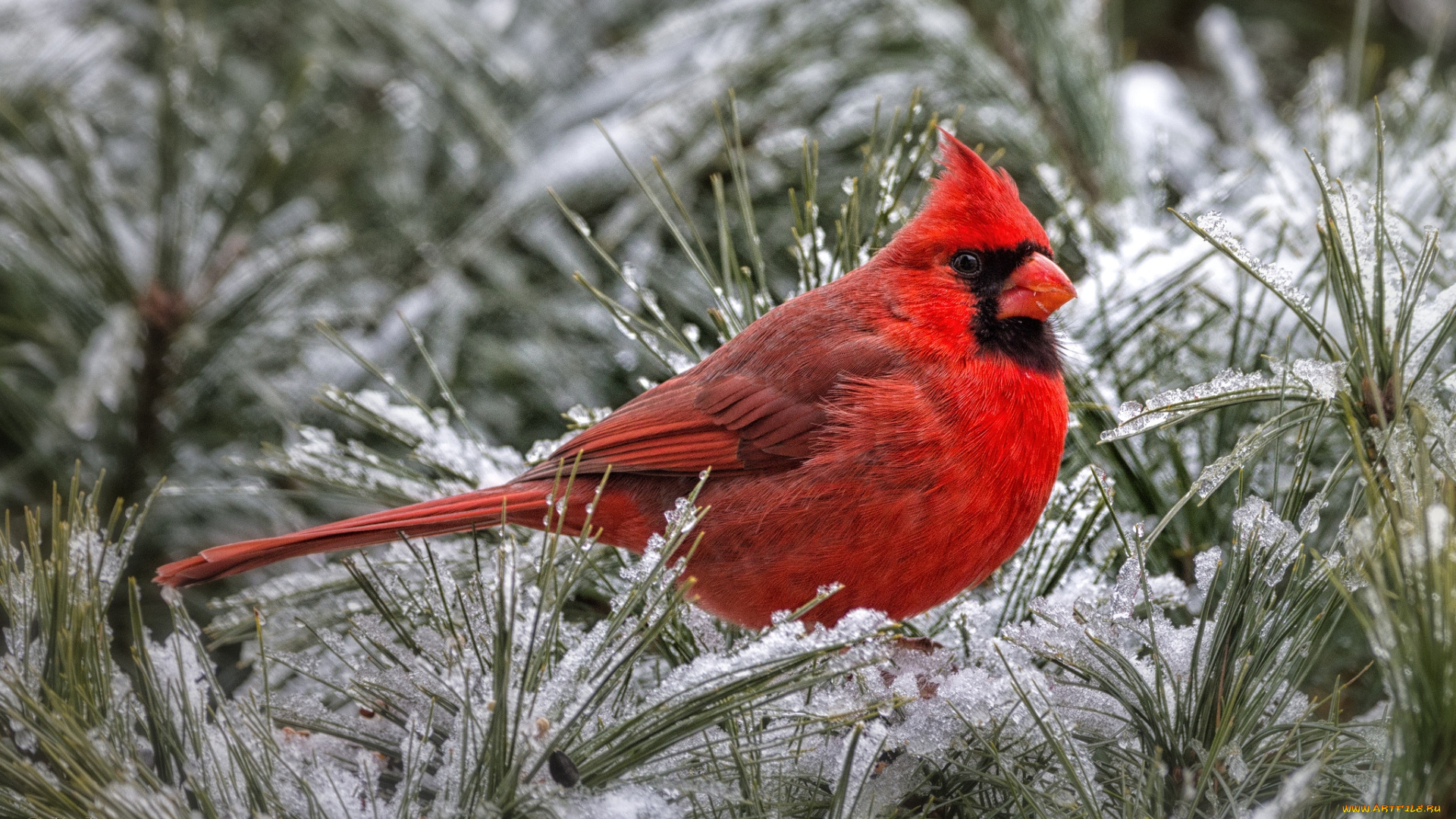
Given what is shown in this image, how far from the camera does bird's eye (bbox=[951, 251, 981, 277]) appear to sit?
178 cm

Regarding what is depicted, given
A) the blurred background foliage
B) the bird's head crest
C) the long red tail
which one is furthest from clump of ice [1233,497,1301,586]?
the blurred background foliage

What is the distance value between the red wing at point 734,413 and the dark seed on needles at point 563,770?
704 millimetres

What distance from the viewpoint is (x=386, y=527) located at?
156 centimetres

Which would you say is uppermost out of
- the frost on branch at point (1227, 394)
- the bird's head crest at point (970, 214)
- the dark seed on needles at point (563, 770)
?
the bird's head crest at point (970, 214)

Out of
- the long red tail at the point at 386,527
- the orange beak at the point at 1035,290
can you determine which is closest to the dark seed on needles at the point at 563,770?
the long red tail at the point at 386,527

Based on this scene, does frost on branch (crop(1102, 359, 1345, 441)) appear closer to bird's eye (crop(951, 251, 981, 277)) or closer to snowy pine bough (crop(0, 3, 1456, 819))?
snowy pine bough (crop(0, 3, 1456, 819))

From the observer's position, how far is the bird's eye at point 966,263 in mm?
A: 1779

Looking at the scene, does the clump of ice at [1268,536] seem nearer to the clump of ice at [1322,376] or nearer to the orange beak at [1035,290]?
the clump of ice at [1322,376]

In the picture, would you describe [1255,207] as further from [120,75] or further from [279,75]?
[120,75]

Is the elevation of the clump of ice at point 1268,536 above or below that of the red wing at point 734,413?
below

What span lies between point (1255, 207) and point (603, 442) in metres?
1.07

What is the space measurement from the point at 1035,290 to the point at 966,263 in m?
0.13

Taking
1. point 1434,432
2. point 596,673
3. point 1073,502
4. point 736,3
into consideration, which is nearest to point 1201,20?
point 736,3

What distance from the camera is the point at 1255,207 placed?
1.89m
